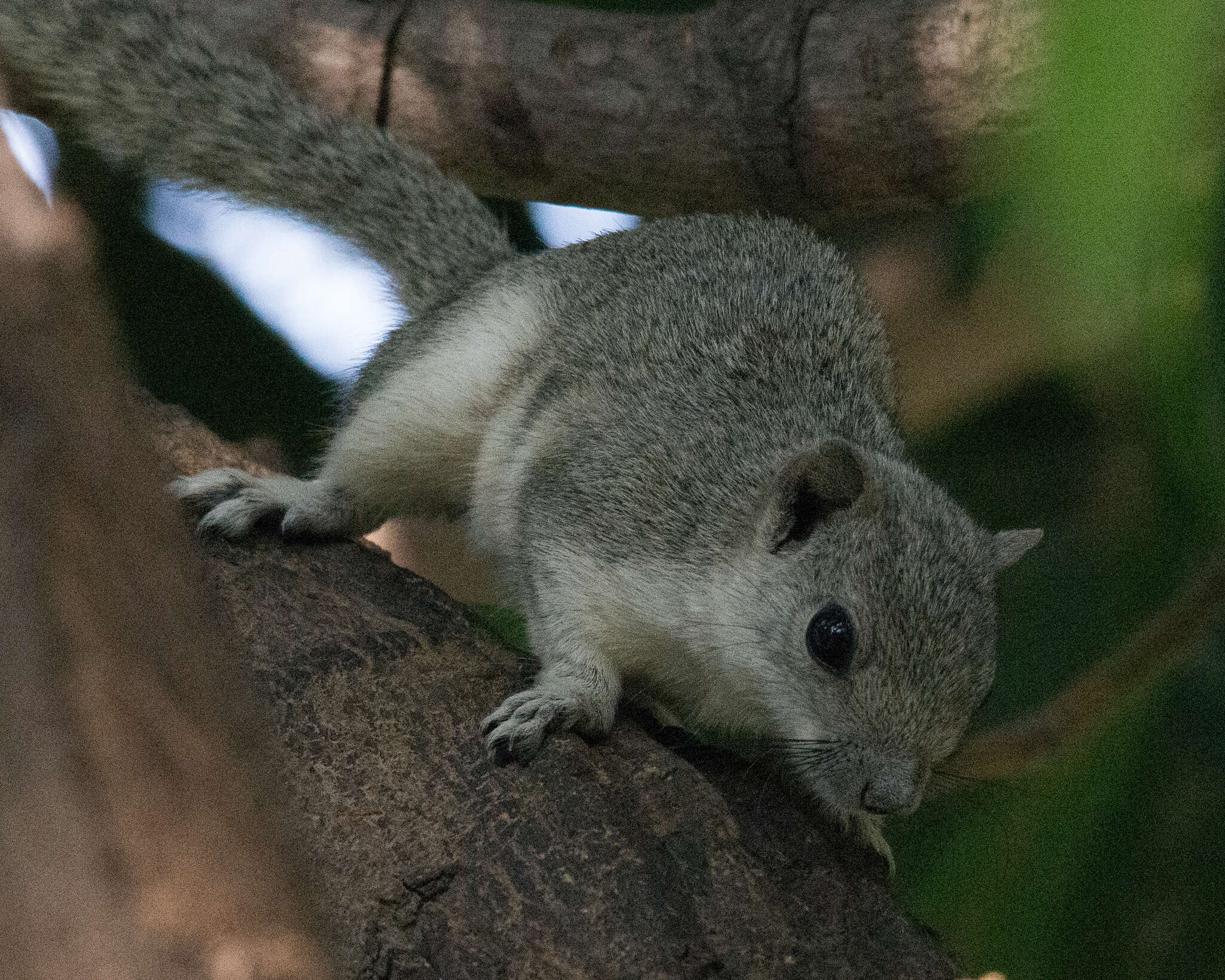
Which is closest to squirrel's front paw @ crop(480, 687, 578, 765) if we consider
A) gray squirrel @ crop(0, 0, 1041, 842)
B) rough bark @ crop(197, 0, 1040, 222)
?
gray squirrel @ crop(0, 0, 1041, 842)

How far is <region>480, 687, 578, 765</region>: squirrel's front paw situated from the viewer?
2.39m

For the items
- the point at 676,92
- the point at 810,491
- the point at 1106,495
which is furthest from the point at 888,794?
the point at 676,92

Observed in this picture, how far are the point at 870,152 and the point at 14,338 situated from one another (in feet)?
10.6

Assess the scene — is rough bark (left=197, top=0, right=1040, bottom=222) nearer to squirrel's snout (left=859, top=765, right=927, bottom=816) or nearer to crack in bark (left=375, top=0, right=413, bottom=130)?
crack in bark (left=375, top=0, right=413, bottom=130)

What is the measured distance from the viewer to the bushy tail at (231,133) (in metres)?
3.69

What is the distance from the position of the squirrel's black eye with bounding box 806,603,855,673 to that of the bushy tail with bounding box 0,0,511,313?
188 centimetres

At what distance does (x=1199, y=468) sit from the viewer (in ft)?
7.11

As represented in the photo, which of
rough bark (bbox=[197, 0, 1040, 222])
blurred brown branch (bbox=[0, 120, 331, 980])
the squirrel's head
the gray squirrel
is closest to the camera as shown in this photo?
blurred brown branch (bbox=[0, 120, 331, 980])

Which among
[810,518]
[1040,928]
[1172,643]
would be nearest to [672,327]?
[810,518]

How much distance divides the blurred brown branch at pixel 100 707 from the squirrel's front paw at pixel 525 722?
5.02ft

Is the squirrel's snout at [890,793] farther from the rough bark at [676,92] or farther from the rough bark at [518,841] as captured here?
the rough bark at [676,92]

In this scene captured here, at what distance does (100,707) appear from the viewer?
0.80 meters

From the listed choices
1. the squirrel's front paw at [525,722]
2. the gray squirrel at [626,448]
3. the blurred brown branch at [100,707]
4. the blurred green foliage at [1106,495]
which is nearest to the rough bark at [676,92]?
the gray squirrel at [626,448]

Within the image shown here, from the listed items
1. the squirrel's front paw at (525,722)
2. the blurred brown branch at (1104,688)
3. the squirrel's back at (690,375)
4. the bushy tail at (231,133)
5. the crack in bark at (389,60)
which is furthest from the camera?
the crack in bark at (389,60)
